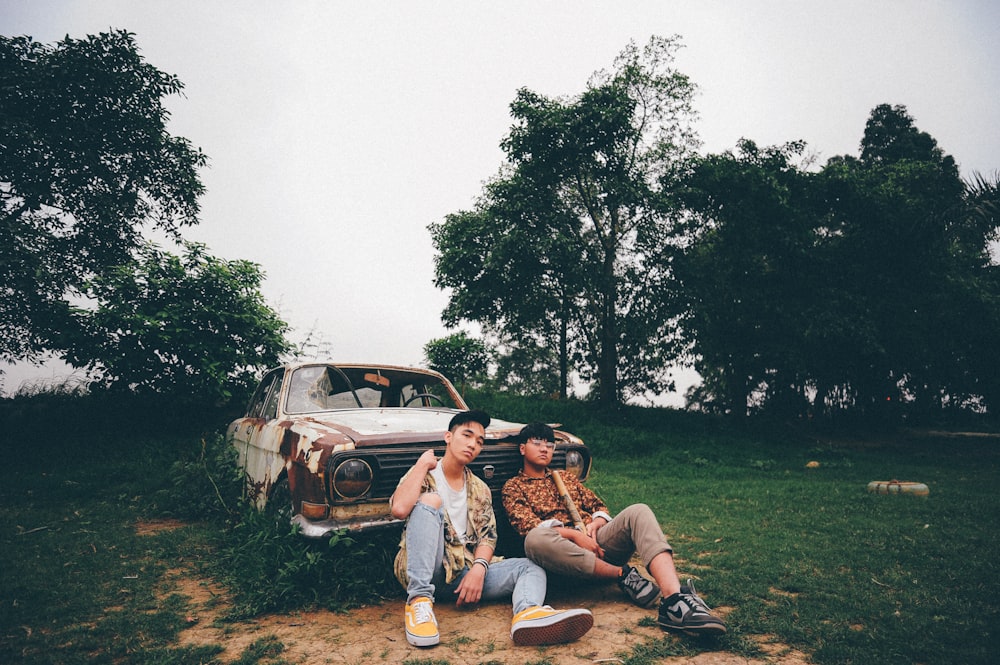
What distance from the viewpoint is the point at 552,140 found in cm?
1462

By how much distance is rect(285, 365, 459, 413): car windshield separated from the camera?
461cm

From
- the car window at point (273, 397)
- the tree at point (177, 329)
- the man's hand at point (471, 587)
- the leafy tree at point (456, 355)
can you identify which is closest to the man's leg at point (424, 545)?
the man's hand at point (471, 587)

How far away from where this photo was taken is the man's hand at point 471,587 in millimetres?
3121

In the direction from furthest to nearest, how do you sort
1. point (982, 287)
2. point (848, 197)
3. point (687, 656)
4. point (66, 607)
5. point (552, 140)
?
point (982, 287), point (848, 197), point (552, 140), point (66, 607), point (687, 656)

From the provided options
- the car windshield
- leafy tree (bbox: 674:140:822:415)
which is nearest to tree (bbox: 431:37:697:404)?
leafy tree (bbox: 674:140:822:415)

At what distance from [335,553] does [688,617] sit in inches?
85.4

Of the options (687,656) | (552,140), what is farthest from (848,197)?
(687,656)

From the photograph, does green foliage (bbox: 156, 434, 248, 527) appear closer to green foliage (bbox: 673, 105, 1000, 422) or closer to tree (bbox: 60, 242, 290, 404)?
tree (bbox: 60, 242, 290, 404)

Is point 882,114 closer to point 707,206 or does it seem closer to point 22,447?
point 707,206

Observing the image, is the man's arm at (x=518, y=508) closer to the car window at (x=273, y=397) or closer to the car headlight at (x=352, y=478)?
the car headlight at (x=352, y=478)

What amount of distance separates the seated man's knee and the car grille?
36cm

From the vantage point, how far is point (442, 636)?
2.91 m

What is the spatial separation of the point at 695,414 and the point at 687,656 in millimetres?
15062

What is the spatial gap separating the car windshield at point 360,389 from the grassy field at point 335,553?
105 centimetres
